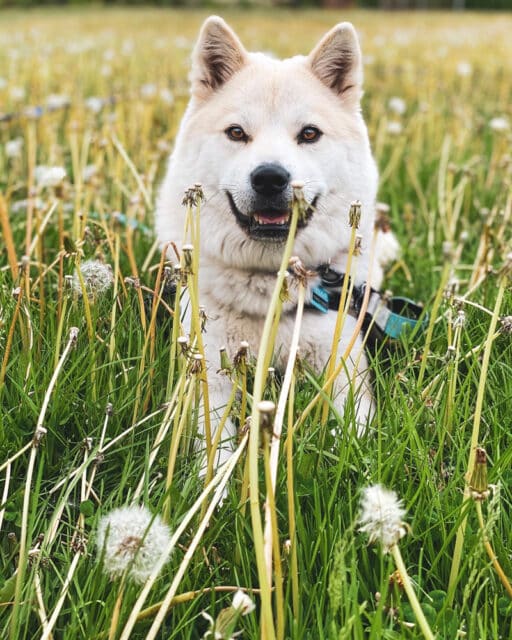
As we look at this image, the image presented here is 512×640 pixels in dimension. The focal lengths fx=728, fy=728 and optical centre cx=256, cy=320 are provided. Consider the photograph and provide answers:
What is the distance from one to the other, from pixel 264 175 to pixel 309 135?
36cm

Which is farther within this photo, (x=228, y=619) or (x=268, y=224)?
(x=268, y=224)

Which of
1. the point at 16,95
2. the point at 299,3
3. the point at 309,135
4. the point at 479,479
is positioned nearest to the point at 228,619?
the point at 479,479

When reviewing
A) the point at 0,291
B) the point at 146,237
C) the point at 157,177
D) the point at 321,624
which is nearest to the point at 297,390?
the point at 321,624

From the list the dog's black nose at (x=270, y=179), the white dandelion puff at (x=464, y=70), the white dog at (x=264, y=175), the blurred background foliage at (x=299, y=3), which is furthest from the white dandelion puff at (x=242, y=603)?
the blurred background foliage at (x=299, y=3)

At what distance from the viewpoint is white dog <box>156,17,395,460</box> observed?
2326mm

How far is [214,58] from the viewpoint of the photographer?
8.86 feet

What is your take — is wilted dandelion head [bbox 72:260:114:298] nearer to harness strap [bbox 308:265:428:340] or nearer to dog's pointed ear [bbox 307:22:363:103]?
harness strap [bbox 308:265:428:340]

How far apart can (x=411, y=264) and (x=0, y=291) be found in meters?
1.80

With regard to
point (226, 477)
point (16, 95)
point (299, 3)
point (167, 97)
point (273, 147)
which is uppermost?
point (299, 3)

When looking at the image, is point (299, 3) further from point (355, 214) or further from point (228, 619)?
point (228, 619)

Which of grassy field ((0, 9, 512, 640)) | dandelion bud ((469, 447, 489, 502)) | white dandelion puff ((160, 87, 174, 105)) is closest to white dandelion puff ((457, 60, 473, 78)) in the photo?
white dandelion puff ((160, 87, 174, 105))

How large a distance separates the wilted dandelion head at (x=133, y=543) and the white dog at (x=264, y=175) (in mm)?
875

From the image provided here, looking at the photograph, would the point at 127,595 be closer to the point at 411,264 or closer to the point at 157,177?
the point at 411,264

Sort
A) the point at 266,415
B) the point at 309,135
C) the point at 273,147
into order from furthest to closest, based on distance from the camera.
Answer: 1. the point at 309,135
2. the point at 273,147
3. the point at 266,415
